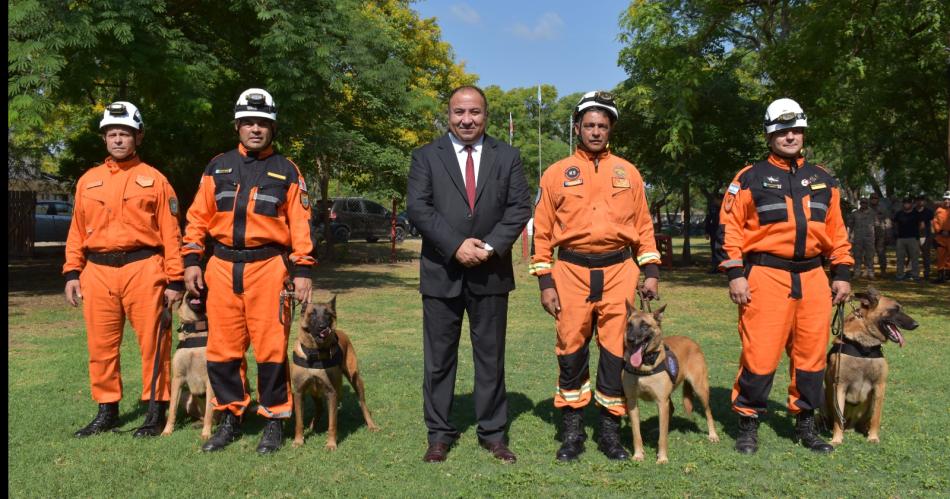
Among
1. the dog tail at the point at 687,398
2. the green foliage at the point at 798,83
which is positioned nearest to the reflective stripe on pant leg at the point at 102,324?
the dog tail at the point at 687,398

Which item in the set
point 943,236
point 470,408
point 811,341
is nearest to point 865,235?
point 943,236

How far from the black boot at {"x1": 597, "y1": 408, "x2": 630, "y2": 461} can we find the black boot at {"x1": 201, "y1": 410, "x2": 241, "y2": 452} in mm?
2700

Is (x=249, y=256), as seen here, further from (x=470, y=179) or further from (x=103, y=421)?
(x=103, y=421)

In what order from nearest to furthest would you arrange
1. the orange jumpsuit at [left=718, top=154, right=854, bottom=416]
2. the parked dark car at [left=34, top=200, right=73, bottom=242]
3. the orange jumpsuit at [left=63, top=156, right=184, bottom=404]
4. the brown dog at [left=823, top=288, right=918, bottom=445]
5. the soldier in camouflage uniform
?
the orange jumpsuit at [left=718, top=154, right=854, bottom=416] < the brown dog at [left=823, top=288, right=918, bottom=445] < the orange jumpsuit at [left=63, top=156, right=184, bottom=404] < the soldier in camouflage uniform < the parked dark car at [left=34, top=200, right=73, bottom=242]

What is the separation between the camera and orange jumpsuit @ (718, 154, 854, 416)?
16.3 ft

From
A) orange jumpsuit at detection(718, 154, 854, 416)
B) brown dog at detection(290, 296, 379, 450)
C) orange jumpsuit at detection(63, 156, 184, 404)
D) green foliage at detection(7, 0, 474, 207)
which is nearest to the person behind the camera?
orange jumpsuit at detection(718, 154, 854, 416)

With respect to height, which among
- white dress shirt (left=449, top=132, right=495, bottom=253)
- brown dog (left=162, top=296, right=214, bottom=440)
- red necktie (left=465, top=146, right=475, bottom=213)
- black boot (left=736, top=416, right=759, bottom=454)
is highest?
white dress shirt (left=449, top=132, right=495, bottom=253)

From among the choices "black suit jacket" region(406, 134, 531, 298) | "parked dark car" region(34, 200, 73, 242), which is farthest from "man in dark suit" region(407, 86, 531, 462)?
"parked dark car" region(34, 200, 73, 242)

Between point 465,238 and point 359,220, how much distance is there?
1152 inches

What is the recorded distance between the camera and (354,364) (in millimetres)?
5625

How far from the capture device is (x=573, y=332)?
4.88 metres

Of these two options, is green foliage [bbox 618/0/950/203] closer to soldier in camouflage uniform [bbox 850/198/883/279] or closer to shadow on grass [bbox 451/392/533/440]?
soldier in camouflage uniform [bbox 850/198/883/279]

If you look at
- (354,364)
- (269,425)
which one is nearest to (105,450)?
(269,425)

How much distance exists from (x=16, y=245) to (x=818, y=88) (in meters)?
25.2
